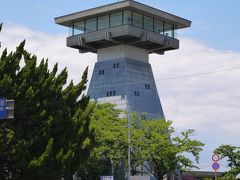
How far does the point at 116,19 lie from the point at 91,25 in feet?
13.0

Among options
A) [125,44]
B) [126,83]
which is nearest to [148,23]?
[125,44]

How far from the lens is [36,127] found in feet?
110

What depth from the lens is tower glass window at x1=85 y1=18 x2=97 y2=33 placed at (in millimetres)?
74500

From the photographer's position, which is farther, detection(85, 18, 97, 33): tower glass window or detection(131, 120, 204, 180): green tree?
detection(85, 18, 97, 33): tower glass window

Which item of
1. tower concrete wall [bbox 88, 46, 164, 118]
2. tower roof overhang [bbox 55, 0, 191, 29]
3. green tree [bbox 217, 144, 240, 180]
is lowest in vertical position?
green tree [bbox 217, 144, 240, 180]

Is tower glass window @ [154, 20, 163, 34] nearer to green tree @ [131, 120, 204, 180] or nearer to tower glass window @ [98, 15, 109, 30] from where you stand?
tower glass window @ [98, 15, 109, 30]

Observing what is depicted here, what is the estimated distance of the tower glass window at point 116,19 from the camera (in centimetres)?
7212

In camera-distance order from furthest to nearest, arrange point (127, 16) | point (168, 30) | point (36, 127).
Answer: point (168, 30), point (127, 16), point (36, 127)

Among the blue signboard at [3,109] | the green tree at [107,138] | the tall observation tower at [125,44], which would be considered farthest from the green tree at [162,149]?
the blue signboard at [3,109]

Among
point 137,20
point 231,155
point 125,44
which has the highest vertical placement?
point 137,20

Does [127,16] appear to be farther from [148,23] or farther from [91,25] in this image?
[91,25]

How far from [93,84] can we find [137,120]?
17730 mm

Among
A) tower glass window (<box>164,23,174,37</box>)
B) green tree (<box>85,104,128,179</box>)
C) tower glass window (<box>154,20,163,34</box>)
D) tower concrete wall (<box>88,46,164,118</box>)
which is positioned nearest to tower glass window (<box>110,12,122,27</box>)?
tower concrete wall (<box>88,46,164,118</box>)

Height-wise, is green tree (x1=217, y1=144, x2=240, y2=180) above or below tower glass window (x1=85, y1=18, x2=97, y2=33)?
below
